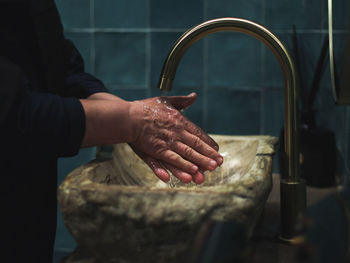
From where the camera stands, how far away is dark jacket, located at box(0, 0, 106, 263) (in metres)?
0.60

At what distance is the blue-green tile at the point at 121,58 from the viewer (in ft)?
4.77

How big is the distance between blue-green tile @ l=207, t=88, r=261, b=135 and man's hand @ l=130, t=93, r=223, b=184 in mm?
639

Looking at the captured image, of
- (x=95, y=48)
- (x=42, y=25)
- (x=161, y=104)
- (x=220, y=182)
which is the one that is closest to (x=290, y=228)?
(x=220, y=182)

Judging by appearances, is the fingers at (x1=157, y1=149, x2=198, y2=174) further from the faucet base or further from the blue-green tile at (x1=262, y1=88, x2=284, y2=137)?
the blue-green tile at (x1=262, y1=88, x2=284, y2=137)

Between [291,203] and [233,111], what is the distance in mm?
764

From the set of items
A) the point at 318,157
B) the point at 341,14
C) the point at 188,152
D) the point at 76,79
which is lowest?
the point at 318,157

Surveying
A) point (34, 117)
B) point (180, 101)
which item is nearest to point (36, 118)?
point (34, 117)

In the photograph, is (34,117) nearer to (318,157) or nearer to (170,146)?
(170,146)

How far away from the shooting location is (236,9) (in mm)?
1373

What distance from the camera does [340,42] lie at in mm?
764

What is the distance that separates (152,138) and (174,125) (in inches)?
2.4

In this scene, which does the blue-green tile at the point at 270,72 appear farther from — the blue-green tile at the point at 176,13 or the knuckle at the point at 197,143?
the knuckle at the point at 197,143

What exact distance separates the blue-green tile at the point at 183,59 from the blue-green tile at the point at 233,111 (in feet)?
0.26

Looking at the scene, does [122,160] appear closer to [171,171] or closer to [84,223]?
[171,171]
